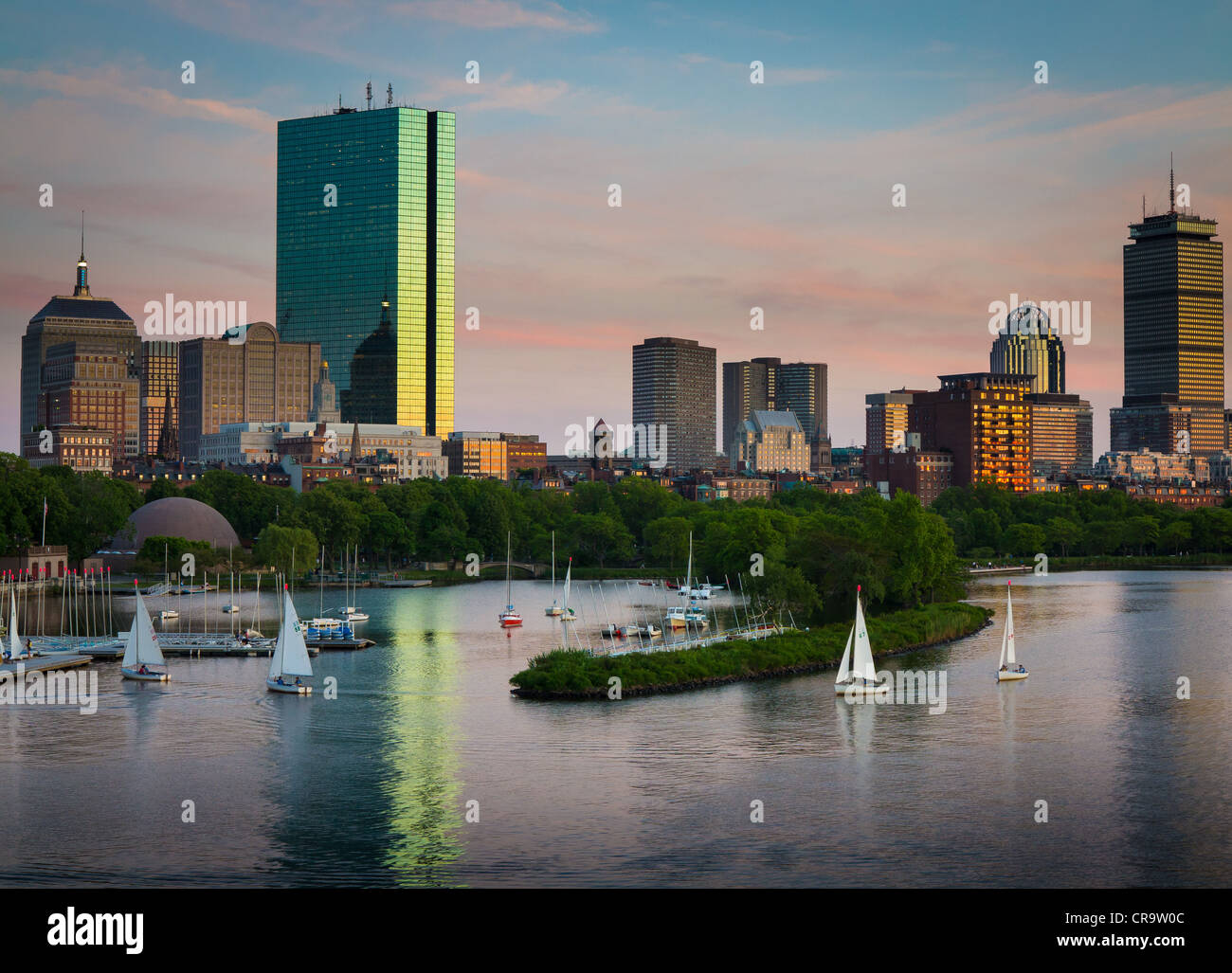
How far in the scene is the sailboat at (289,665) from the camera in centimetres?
6181

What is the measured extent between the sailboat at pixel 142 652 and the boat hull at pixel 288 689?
6549 mm

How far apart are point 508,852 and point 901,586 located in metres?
60.3

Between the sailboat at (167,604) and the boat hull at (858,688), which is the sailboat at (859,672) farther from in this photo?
the sailboat at (167,604)

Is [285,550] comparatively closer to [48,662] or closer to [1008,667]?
[48,662]

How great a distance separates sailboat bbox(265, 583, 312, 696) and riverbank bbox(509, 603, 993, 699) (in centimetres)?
905

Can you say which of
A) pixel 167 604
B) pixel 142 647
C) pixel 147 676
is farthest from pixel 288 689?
pixel 167 604

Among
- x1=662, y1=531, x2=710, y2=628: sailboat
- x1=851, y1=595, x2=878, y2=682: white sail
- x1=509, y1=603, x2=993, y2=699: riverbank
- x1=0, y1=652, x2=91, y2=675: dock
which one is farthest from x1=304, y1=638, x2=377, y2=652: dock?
x1=851, y1=595, x2=878, y2=682: white sail

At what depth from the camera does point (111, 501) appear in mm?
131875

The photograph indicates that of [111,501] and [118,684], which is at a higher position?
[111,501]

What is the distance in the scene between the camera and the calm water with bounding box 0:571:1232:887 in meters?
36.1

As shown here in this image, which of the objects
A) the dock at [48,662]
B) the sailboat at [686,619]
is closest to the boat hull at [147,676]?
the dock at [48,662]

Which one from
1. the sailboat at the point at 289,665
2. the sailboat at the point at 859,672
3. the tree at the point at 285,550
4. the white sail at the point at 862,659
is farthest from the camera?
the tree at the point at 285,550
